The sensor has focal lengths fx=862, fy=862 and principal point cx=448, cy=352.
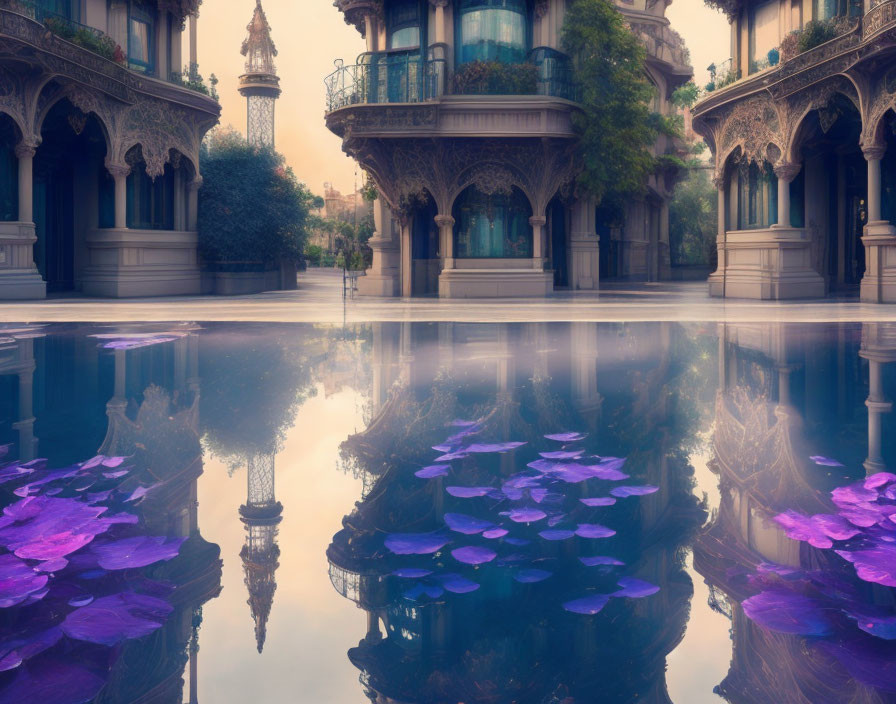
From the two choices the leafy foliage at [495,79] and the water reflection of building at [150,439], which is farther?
the leafy foliage at [495,79]

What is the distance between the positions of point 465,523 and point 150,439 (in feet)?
9.32

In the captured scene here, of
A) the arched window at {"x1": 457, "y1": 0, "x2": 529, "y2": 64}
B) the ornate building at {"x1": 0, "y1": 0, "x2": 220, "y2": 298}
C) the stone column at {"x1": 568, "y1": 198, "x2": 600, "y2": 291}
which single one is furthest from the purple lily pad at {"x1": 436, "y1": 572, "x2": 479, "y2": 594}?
the stone column at {"x1": 568, "y1": 198, "x2": 600, "y2": 291}

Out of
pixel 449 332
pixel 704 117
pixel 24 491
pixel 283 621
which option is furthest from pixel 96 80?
pixel 283 621

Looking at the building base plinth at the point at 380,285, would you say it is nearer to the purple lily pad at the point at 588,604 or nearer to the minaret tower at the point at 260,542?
the minaret tower at the point at 260,542

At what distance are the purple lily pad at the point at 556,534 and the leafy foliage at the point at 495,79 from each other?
80.1 ft

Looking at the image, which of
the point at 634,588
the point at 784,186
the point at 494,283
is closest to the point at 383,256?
the point at 494,283

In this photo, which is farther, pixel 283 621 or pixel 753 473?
pixel 753 473

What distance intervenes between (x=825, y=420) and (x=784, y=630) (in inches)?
165

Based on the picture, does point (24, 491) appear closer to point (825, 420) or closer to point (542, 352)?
point (825, 420)

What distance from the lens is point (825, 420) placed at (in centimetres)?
655

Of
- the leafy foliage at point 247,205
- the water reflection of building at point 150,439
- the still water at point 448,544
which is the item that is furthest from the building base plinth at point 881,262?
the leafy foliage at point 247,205

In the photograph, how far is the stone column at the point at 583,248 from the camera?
29984mm

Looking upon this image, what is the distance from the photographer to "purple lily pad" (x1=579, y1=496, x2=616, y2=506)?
14.0ft

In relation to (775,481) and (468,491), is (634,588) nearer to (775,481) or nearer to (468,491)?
(468,491)
